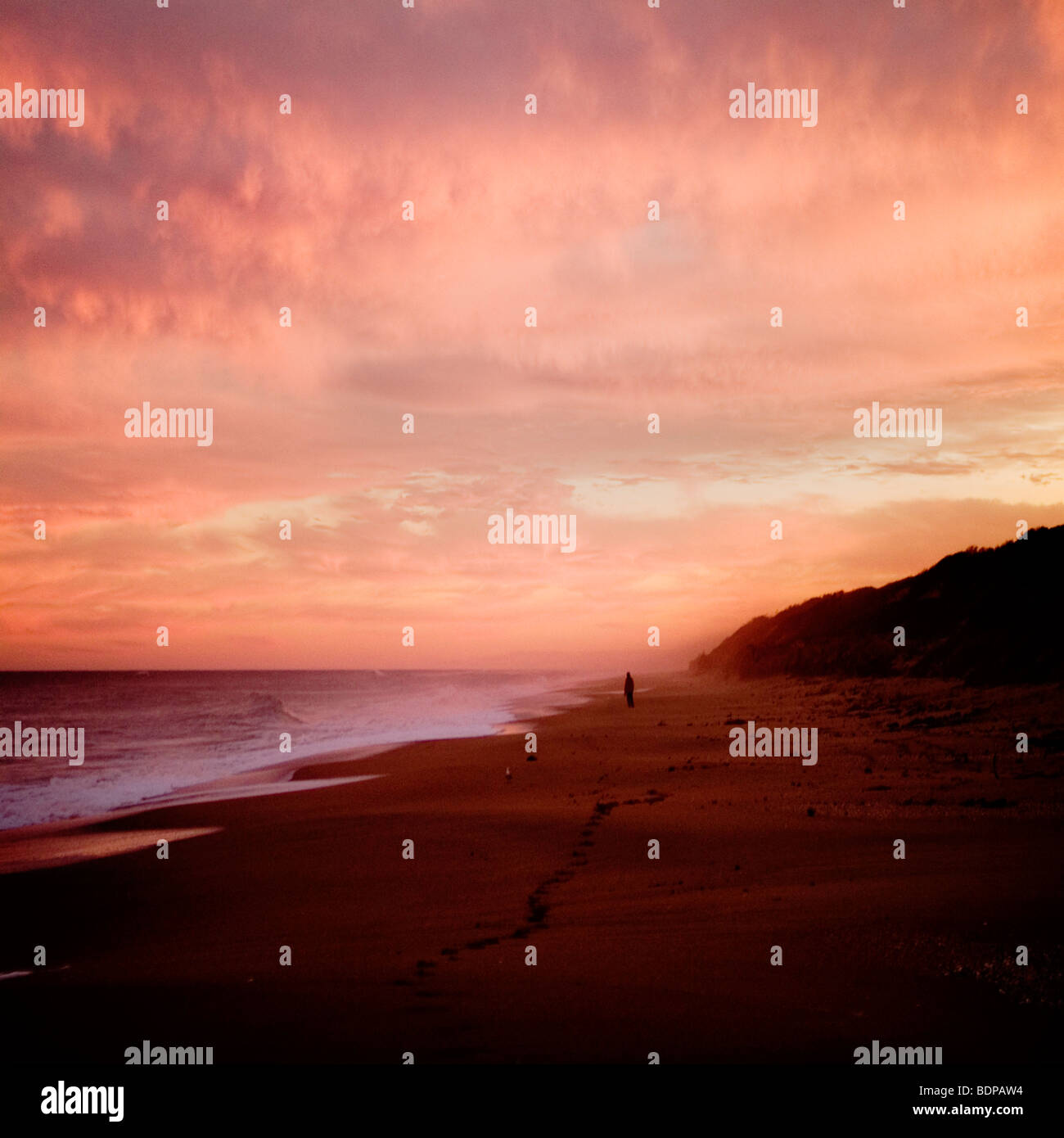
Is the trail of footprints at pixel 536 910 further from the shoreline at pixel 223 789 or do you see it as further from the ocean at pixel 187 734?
the ocean at pixel 187 734

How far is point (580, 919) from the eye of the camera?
9383 mm

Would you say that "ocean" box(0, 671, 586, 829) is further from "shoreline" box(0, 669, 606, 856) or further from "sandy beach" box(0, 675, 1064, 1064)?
"sandy beach" box(0, 675, 1064, 1064)

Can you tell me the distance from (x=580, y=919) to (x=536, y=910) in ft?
2.49

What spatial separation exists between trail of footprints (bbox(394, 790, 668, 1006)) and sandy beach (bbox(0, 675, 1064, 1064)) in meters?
0.05

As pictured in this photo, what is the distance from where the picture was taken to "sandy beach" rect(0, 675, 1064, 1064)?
20.8 feet

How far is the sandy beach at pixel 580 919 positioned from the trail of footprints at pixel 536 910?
5 cm

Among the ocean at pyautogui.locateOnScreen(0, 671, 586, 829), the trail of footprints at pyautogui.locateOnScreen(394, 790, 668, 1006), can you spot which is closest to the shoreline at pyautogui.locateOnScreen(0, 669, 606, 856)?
the ocean at pyautogui.locateOnScreen(0, 671, 586, 829)

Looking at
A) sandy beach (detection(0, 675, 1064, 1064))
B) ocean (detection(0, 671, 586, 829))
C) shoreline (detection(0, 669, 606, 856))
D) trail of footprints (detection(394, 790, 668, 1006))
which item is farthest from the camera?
ocean (detection(0, 671, 586, 829))

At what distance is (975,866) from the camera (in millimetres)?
9656

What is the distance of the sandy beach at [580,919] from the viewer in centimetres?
633

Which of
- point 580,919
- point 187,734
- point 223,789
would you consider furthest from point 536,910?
point 187,734

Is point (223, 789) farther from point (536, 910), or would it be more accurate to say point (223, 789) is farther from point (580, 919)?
point (580, 919)

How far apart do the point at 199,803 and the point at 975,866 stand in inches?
743
